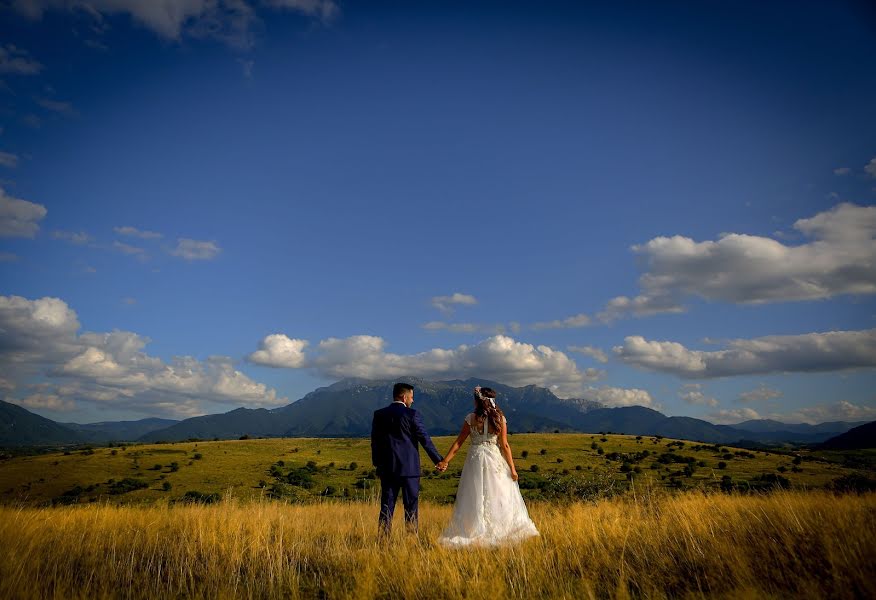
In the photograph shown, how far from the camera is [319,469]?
55.7m

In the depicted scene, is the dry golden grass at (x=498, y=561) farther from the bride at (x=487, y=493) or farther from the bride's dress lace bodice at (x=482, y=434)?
the bride's dress lace bodice at (x=482, y=434)

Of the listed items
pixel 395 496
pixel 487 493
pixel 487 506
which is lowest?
pixel 487 506

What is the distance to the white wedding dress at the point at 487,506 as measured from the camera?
30.4ft

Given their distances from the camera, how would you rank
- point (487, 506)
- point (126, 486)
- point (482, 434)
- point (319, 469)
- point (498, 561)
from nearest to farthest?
1. point (498, 561)
2. point (487, 506)
3. point (482, 434)
4. point (126, 486)
5. point (319, 469)

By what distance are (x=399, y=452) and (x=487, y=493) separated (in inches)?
75.4

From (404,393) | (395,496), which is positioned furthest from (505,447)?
(395,496)

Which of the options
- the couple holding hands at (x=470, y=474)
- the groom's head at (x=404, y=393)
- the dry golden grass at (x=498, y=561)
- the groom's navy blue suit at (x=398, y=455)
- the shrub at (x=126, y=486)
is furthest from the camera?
the shrub at (x=126, y=486)

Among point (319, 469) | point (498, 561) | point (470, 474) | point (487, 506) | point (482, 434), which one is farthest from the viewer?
point (319, 469)

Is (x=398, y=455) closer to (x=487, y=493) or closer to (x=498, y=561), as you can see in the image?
(x=487, y=493)

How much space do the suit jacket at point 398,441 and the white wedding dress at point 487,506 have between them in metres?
0.81

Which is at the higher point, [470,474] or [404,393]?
[404,393]

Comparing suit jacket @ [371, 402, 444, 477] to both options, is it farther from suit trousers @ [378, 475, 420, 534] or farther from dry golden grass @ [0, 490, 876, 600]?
dry golden grass @ [0, 490, 876, 600]

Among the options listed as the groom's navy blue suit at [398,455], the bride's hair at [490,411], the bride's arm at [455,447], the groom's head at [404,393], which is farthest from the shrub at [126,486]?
the bride's hair at [490,411]

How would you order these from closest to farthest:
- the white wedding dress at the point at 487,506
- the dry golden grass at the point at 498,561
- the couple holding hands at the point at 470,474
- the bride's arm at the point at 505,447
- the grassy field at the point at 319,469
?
1. the dry golden grass at the point at 498,561
2. the white wedding dress at the point at 487,506
3. the couple holding hands at the point at 470,474
4. the bride's arm at the point at 505,447
5. the grassy field at the point at 319,469
